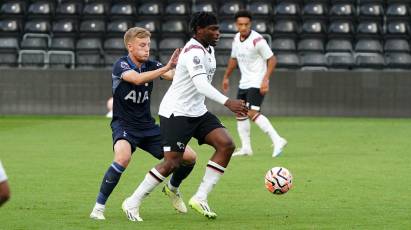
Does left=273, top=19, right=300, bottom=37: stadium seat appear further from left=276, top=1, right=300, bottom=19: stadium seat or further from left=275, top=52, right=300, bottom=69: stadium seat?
left=275, top=52, right=300, bottom=69: stadium seat

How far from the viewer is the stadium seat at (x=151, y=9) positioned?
2980 centimetres

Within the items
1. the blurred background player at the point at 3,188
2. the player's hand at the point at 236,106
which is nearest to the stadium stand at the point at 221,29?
the player's hand at the point at 236,106

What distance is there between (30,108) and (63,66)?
1.53m

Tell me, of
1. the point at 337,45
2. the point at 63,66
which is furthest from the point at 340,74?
the point at 63,66

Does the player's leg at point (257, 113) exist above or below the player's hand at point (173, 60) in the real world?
below

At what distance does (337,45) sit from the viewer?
29094mm

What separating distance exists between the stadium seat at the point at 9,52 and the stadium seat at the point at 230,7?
19.9ft

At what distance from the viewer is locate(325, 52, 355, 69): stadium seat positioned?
1123 inches

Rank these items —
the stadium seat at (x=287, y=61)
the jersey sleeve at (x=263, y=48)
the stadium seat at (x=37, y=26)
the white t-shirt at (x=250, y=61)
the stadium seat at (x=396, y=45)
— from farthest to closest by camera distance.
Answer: the stadium seat at (x=37, y=26)
the stadium seat at (x=396, y=45)
the stadium seat at (x=287, y=61)
the white t-shirt at (x=250, y=61)
the jersey sleeve at (x=263, y=48)

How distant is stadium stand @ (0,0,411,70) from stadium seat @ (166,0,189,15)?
0.10 ft

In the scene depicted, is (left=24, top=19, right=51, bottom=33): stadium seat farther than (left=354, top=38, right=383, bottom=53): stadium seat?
Yes

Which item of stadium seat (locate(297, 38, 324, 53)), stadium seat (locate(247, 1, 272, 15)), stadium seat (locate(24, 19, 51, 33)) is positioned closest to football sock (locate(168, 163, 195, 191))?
stadium seat (locate(297, 38, 324, 53))

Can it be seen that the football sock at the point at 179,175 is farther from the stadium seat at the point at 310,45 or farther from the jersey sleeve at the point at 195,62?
the stadium seat at the point at 310,45

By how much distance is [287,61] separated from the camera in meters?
28.4
